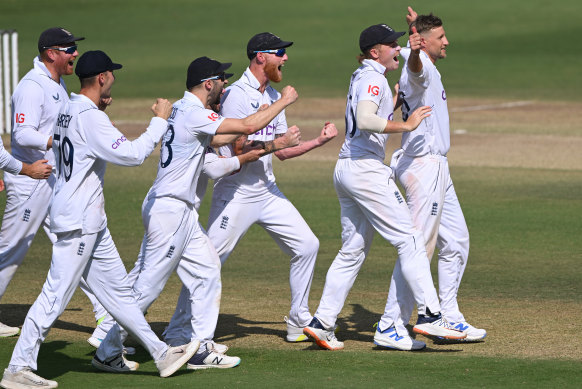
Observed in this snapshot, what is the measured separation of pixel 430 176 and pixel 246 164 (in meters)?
1.60

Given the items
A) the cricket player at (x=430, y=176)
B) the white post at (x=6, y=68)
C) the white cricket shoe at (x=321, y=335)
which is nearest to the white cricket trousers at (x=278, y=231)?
the white cricket shoe at (x=321, y=335)

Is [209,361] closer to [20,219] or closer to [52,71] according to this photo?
[20,219]

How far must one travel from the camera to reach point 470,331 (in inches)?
360

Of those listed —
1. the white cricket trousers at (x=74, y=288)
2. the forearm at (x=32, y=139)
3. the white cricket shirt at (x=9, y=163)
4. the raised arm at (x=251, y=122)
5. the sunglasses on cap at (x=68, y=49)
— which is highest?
the sunglasses on cap at (x=68, y=49)

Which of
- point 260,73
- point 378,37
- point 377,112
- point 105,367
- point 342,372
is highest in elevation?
point 378,37

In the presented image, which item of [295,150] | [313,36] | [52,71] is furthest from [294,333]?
[313,36]

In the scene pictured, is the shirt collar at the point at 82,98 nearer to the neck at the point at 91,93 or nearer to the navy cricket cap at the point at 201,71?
Result: the neck at the point at 91,93

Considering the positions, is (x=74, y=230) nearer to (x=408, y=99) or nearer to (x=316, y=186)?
(x=408, y=99)

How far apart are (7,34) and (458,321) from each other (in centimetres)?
1887

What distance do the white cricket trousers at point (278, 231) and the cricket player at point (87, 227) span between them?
1.48m

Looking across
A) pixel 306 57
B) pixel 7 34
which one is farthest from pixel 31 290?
pixel 306 57

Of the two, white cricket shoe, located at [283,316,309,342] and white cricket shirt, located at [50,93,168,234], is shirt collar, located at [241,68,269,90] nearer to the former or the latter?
white cricket shirt, located at [50,93,168,234]

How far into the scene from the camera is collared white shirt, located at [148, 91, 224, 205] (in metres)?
8.25

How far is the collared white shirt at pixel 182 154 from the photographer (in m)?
8.25
